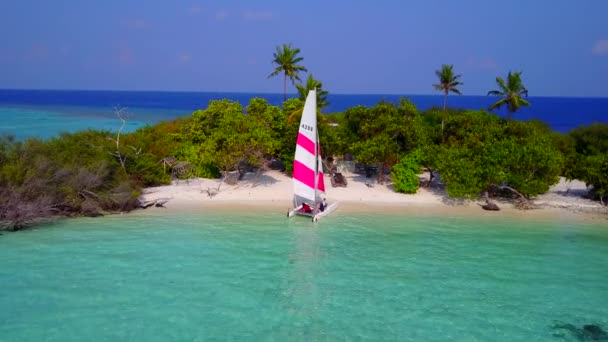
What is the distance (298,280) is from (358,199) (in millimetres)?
12928

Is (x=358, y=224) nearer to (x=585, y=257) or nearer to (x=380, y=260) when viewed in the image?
(x=380, y=260)

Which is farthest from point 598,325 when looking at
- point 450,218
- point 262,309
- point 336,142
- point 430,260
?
point 336,142

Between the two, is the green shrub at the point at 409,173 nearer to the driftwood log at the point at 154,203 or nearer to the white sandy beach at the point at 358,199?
the white sandy beach at the point at 358,199

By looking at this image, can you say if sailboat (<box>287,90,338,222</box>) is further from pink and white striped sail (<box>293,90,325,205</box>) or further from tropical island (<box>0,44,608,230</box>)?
tropical island (<box>0,44,608,230</box>)

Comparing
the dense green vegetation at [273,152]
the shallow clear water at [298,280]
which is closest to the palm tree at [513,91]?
the dense green vegetation at [273,152]

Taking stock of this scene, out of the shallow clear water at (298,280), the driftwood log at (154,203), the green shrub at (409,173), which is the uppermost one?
the green shrub at (409,173)

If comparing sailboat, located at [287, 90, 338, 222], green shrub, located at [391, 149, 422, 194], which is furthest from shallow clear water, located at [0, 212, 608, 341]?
green shrub, located at [391, 149, 422, 194]

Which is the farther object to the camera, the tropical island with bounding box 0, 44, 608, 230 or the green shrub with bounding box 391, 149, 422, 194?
the green shrub with bounding box 391, 149, 422, 194

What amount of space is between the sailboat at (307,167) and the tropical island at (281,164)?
259 centimetres

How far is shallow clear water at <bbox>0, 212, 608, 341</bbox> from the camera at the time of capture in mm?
13250

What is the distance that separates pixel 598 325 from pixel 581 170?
52.6 ft

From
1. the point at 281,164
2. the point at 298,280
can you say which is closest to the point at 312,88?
the point at 281,164

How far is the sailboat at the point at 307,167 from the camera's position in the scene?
909 inches

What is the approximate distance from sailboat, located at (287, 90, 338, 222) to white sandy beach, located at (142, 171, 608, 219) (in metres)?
2.22
